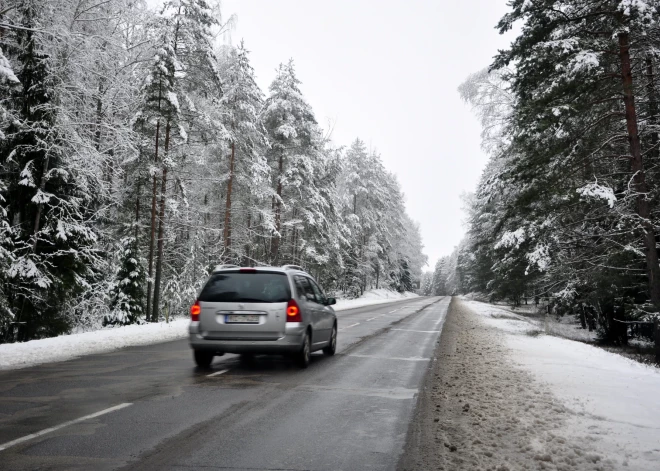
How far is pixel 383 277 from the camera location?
243ft

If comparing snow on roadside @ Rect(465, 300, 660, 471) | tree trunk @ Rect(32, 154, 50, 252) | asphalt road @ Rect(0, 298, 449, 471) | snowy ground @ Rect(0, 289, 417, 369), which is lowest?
snowy ground @ Rect(0, 289, 417, 369)

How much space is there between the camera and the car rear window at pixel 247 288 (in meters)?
9.45

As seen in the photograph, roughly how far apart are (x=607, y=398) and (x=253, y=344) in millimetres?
5801

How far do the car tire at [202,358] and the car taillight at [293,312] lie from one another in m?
1.72

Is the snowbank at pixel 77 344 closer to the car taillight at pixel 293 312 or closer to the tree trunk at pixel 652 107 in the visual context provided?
the car taillight at pixel 293 312

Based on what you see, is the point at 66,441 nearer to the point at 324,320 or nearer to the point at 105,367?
the point at 105,367

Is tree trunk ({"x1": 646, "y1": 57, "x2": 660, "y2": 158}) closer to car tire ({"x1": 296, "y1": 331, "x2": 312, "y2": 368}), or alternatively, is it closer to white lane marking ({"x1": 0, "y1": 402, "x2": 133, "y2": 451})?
car tire ({"x1": 296, "y1": 331, "x2": 312, "y2": 368})

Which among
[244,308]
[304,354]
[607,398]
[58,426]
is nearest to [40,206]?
[244,308]

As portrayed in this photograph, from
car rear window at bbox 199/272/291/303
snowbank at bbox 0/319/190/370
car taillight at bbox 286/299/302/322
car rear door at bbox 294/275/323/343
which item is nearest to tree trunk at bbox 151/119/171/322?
snowbank at bbox 0/319/190/370

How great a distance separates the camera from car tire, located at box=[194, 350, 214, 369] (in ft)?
31.4

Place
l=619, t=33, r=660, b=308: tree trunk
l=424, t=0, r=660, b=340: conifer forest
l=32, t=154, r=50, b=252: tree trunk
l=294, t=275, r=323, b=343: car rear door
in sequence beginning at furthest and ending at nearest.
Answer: l=32, t=154, r=50, b=252: tree trunk → l=424, t=0, r=660, b=340: conifer forest → l=619, t=33, r=660, b=308: tree trunk → l=294, t=275, r=323, b=343: car rear door

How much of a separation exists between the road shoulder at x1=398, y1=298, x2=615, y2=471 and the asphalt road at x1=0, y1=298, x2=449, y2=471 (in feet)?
0.89

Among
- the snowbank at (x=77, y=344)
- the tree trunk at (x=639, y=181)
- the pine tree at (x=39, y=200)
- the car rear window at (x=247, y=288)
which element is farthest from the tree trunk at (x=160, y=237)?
the tree trunk at (x=639, y=181)

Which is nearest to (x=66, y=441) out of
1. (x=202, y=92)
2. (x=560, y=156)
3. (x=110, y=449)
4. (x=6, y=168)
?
(x=110, y=449)
